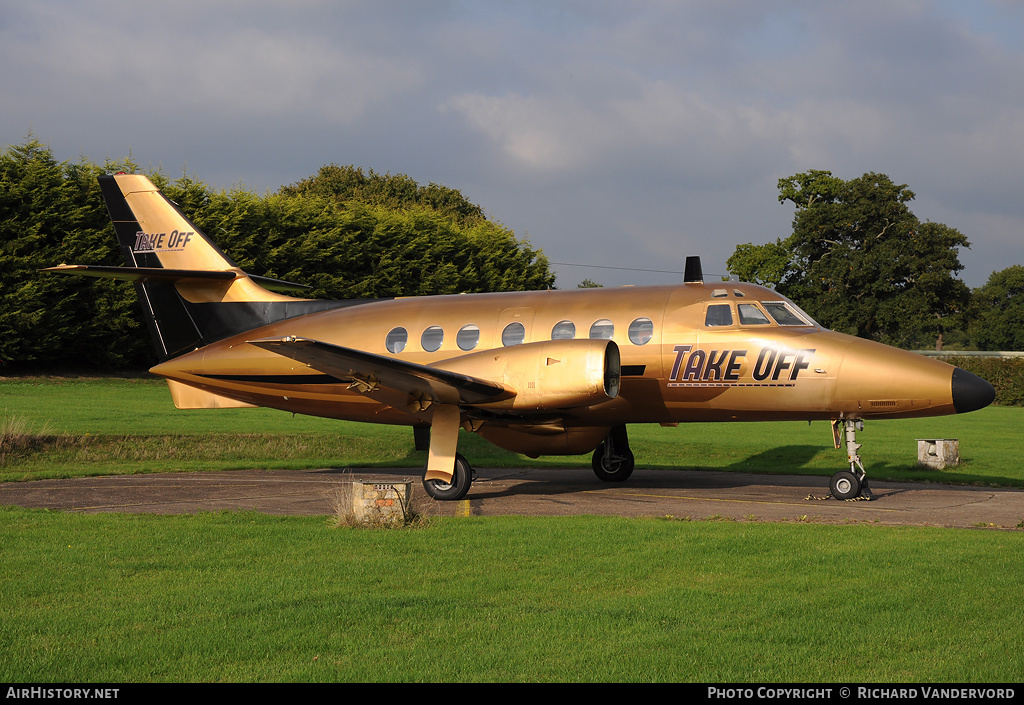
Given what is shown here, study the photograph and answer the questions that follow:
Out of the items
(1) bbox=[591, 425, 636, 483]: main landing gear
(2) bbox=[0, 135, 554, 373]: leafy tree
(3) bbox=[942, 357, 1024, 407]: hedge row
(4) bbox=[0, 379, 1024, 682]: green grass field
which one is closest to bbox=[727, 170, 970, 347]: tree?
(3) bbox=[942, 357, 1024, 407]: hedge row

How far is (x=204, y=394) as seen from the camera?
63.4 ft

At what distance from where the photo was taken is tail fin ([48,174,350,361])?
753 inches

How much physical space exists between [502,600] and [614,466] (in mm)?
10829

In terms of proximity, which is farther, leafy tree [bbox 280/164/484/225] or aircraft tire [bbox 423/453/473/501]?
leafy tree [bbox 280/164/484/225]

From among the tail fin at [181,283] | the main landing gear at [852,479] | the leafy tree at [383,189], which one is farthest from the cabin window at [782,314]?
the leafy tree at [383,189]

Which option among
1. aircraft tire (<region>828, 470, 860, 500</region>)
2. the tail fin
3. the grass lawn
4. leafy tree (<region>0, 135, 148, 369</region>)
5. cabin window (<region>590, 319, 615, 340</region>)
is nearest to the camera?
the grass lawn

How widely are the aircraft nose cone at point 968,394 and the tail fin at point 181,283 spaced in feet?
37.6

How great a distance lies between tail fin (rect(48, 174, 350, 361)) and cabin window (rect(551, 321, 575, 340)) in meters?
4.94

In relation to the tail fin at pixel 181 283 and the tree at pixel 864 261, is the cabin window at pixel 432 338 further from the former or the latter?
the tree at pixel 864 261

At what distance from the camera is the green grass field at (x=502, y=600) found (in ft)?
20.3

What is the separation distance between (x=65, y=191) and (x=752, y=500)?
30720 mm

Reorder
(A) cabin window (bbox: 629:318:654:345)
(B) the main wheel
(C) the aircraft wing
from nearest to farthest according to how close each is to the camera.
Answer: (C) the aircraft wing
(A) cabin window (bbox: 629:318:654:345)
(B) the main wheel

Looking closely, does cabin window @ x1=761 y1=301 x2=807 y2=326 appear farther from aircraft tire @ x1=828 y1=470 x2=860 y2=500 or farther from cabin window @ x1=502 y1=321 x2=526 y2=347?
cabin window @ x1=502 y1=321 x2=526 y2=347

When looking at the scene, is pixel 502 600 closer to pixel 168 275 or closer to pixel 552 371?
pixel 552 371
